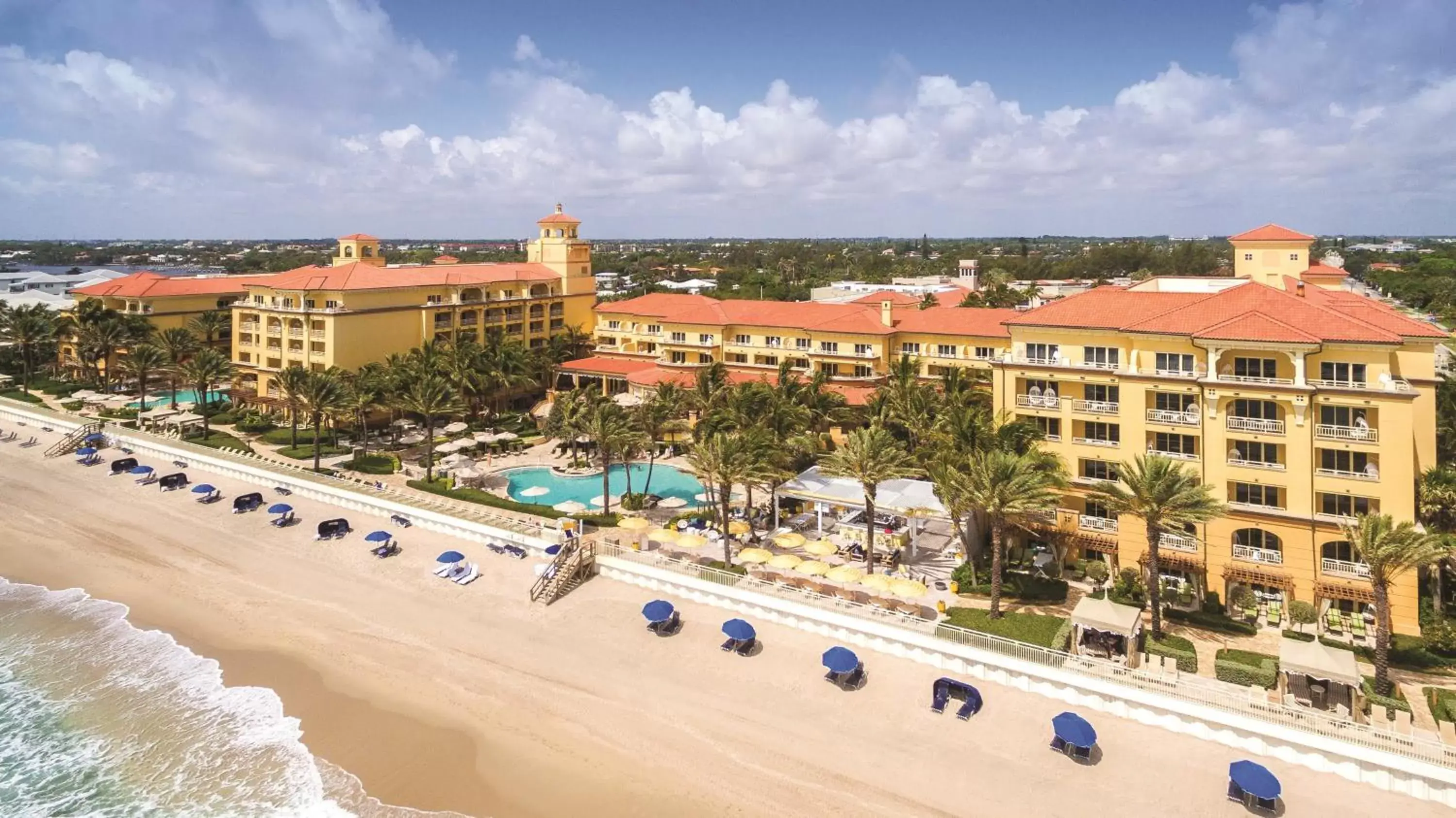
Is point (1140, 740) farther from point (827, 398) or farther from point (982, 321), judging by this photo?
point (982, 321)

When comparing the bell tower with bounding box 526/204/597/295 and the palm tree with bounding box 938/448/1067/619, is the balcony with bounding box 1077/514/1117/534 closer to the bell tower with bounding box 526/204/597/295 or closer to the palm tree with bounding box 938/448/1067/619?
the palm tree with bounding box 938/448/1067/619

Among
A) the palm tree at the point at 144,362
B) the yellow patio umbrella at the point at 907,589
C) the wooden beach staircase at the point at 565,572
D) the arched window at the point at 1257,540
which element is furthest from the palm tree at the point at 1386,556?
the palm tree at the point at 144,362

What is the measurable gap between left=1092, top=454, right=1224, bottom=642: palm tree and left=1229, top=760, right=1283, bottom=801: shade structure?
8.64m

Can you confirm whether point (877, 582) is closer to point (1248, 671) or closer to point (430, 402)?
point (1248, 671)

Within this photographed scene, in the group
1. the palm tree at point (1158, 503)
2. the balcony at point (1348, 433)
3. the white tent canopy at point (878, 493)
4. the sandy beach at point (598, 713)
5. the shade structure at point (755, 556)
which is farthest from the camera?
the white tent canopy at point (878, 493)

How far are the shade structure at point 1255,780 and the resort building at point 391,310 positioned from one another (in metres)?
68.6

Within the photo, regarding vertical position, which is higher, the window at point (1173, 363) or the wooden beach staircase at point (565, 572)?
the window at point (1173, 363)

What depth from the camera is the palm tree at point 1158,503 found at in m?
31.4

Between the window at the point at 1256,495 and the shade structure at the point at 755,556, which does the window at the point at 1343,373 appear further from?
the shade structure at the point at 755,556

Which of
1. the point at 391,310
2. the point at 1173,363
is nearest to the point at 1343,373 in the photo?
the point at 1173,363

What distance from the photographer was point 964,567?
39.3 m

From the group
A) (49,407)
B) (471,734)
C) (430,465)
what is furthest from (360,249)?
(471,734)

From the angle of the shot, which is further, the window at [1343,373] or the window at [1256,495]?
the window at [1256,495]

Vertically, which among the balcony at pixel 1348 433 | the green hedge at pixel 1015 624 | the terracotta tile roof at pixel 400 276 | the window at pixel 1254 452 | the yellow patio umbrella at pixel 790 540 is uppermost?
the terracotta tile roof at pixel 400 276
